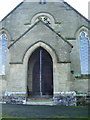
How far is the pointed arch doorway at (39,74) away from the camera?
1748cm

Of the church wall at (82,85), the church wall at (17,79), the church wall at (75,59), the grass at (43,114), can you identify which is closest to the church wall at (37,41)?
the church wall at (17,79)

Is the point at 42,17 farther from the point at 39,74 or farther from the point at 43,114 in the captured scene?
the point at 43,114

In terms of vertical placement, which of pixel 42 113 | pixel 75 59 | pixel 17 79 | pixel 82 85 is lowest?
pixel 42 113

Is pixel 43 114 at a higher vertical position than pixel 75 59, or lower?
lower

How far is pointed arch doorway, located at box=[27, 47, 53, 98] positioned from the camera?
57.4 feet

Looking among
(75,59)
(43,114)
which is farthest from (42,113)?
(75,59)

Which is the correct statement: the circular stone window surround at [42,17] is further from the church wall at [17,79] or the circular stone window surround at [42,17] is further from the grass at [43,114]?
the grass at [43,114]

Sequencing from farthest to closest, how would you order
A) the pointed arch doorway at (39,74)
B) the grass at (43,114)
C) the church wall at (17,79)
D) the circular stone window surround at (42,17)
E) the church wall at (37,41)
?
the circular stone window surround at (42,17) → the pointed arch doorway at (39,74) → the church wall at (37,41) → the church wall at (17,79) → the grass at (43,114)

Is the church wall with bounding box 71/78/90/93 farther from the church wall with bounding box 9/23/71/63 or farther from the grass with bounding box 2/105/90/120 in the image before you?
the grass with bounding box 2/105/90/120

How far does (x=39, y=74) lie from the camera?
17969mm

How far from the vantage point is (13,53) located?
15672mm

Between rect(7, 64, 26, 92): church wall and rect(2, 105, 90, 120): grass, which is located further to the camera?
rect(7, 64, 26, 92): church wall

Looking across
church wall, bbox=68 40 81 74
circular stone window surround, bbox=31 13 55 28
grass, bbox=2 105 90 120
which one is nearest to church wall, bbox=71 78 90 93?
church wall, bbox=68 40 81 74

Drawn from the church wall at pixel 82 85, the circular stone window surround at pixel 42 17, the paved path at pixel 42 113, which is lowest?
the paved path at pixel 42 113
